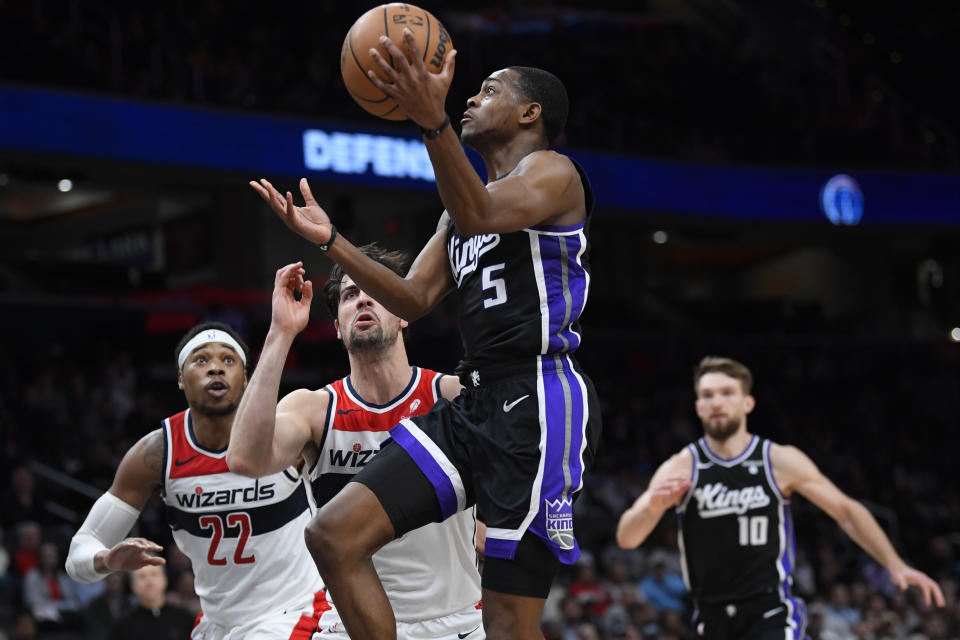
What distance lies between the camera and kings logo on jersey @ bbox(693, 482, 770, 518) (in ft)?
22.9

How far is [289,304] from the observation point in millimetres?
4457

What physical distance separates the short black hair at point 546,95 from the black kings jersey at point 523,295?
0.28 m

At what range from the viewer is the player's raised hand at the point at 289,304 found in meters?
4.43

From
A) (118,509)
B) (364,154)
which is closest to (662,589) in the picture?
(364,154)

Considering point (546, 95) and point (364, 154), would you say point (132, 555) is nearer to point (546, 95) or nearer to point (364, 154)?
point (546, 95)

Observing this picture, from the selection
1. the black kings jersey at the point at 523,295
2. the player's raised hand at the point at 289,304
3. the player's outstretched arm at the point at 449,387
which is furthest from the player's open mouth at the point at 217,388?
the black kings jersey at the point at 523,295

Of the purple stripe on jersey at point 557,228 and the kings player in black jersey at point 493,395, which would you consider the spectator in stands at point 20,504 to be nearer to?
the kings player in black jersey at point 493,395

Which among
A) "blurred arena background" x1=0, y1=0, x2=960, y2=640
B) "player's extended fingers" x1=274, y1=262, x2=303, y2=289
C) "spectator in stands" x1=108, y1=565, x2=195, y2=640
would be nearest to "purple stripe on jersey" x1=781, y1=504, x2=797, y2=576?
"player's extended fingers" x1=274, y1=262, x2=303, y2=289

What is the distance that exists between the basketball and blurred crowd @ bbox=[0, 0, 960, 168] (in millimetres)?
12025

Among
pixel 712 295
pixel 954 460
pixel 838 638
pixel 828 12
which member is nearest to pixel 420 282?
pixel 838 638

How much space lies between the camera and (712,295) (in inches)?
1218

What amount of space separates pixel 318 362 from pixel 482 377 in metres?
15.0

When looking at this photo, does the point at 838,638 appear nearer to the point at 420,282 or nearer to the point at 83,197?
the point at 420,282

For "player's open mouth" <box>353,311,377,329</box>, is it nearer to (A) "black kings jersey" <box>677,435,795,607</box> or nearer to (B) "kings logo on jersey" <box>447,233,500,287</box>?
(B) "kings logo on jersey" <box>447,233,500,287</box>
